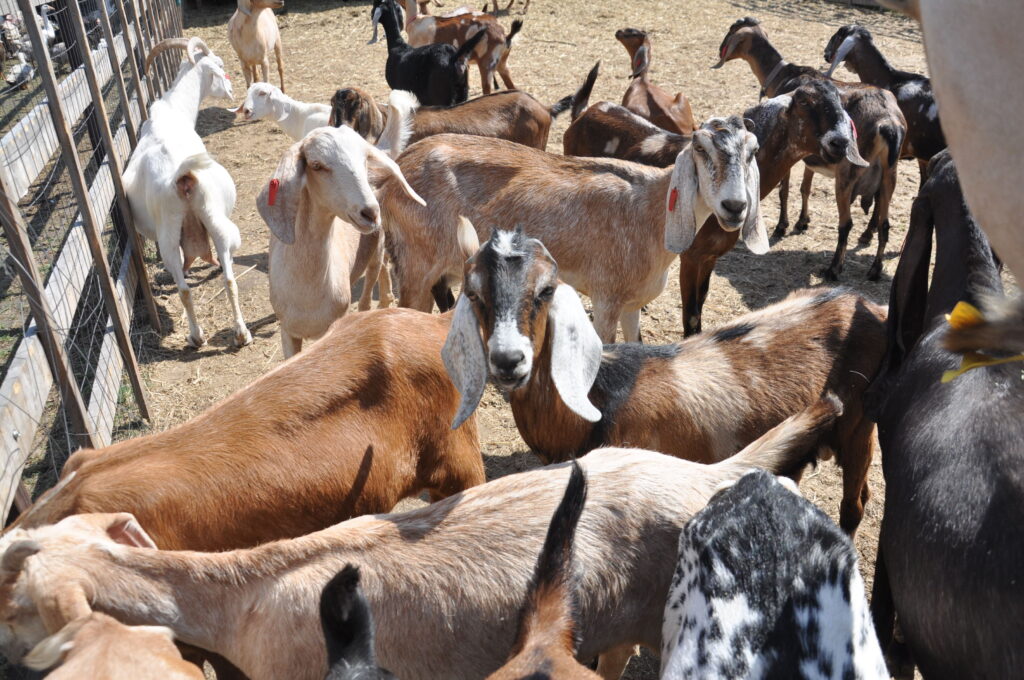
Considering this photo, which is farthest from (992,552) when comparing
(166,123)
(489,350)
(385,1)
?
(385,1)

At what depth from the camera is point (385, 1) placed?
10922 mm

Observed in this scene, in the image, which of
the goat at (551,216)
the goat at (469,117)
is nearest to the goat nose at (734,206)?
the goat at (551,216)

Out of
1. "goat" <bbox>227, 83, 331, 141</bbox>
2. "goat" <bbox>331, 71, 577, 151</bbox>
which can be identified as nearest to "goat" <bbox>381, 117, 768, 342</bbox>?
"goat" <bbox>331, 71, 577, 151</bbox>

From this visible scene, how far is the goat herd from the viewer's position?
2045 millimetres

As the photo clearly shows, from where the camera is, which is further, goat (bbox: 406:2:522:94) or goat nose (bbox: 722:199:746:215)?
goat (bbox: 406:2:522:94)

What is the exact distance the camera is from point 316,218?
4.50m

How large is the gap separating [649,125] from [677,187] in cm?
220

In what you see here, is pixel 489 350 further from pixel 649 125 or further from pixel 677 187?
pixel 649 125

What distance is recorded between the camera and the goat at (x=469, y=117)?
6.77 m

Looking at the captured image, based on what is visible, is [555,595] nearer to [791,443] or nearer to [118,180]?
[791,443]

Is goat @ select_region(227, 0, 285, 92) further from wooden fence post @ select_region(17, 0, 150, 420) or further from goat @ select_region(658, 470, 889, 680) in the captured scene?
goat @ select_region(658, 470, 889, 680)

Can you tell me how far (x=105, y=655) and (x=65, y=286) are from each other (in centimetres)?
313

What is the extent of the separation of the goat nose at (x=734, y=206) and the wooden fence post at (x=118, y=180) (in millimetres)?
3668

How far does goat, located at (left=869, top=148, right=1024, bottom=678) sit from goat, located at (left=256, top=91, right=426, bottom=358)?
2.70 m
